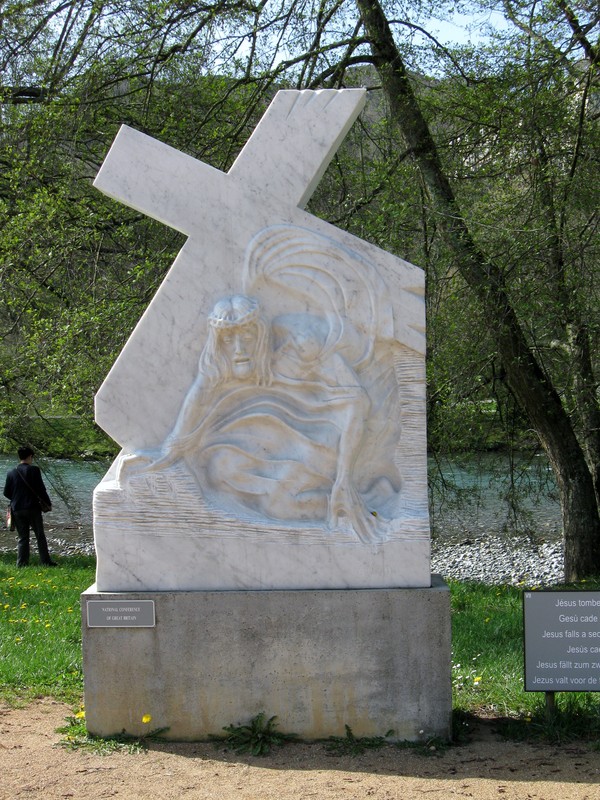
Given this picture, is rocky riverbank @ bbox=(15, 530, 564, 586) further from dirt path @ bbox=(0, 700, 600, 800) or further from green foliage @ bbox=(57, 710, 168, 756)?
green foliage @ bbox=(57, 710, 168, 756)

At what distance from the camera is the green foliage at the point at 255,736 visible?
4492 millimetres

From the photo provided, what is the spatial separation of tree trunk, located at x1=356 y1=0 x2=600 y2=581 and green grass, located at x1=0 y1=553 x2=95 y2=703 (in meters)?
3.94

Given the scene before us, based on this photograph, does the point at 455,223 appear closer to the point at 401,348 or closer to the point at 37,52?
the point at 401,348

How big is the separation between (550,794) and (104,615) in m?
2.17

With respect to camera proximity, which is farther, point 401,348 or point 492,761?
point 401,348

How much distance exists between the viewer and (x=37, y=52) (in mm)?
8562

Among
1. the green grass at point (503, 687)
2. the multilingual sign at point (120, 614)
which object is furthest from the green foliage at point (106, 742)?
the green grass at point (503, 687)

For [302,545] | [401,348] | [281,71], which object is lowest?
[302,545]

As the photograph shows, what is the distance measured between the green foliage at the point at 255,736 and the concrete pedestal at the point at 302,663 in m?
0.03

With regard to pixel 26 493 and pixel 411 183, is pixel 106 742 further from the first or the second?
pixel 26 493

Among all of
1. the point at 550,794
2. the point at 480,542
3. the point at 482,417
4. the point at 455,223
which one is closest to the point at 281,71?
the point at 455,223

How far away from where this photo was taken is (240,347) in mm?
4621

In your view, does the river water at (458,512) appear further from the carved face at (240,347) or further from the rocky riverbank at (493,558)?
the carved face at (240,347)

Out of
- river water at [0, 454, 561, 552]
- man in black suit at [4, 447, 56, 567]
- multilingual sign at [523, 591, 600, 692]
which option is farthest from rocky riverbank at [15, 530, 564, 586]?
multilingual sign at [523, 591, 600, 692]
